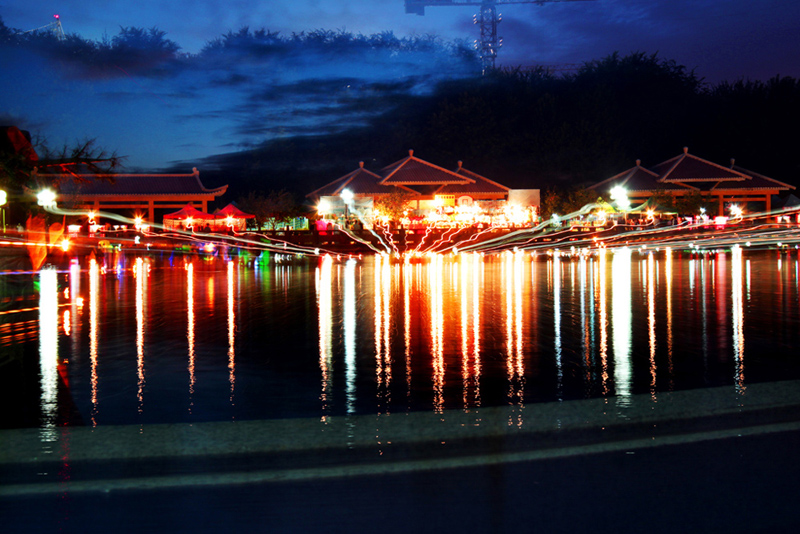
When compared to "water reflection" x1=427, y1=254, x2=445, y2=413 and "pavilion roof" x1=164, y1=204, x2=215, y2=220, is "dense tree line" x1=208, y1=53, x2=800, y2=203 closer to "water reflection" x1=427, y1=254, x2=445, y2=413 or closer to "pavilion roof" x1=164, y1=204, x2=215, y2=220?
"pavilion roof" x1=164, y1=204, x2=215, y2=220

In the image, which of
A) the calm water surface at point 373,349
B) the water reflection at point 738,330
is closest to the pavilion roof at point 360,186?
the water reflection at point 738,330

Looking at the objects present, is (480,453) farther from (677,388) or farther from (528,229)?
(528,229)

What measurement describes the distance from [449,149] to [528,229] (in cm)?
3386

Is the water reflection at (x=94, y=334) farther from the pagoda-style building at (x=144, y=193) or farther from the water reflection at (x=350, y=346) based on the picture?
the pagoda-style building at (x=144, y=193)

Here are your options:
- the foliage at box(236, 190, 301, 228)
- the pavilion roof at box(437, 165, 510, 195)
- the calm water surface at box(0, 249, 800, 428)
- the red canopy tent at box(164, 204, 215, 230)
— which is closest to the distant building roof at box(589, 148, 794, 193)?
the pavilion roof at box(437, 165, 510, 195)

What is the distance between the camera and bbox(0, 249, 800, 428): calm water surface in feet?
22.1

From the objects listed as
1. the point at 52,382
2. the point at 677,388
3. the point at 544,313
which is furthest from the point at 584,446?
the point at 544,313

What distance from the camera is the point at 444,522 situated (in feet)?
13.0

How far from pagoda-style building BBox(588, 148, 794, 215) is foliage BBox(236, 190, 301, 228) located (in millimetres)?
29276

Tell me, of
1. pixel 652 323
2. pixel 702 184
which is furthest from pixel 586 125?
pixel 652 323

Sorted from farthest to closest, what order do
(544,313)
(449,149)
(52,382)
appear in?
(449,149)
(544,313)
(52,382)

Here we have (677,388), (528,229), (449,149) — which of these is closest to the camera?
(677,388)

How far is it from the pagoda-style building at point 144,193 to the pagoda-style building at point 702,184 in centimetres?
3640

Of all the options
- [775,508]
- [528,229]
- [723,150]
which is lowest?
[775,508]
